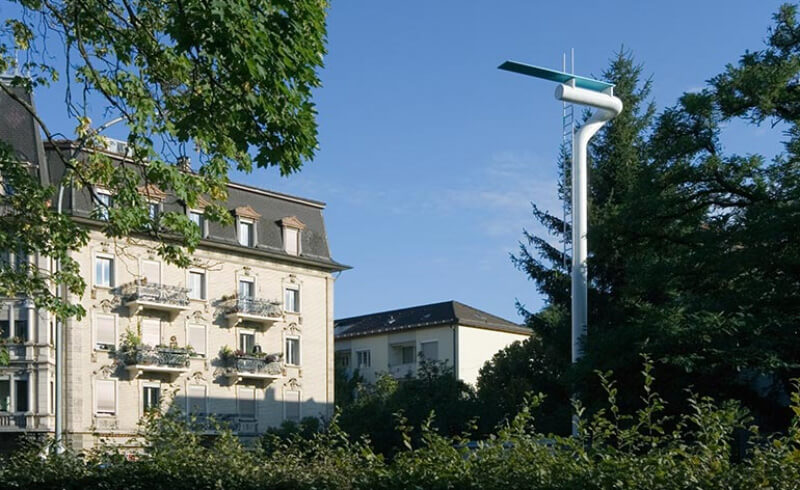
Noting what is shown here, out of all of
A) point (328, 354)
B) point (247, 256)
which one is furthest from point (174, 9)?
point (328, 354)

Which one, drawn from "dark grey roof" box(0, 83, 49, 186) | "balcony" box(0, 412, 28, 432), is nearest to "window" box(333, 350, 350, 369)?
"balcony" box(0, 412, 28, 432)

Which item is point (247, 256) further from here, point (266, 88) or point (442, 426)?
point (266, 88)

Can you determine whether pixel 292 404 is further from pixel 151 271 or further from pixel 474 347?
pixel 474 347

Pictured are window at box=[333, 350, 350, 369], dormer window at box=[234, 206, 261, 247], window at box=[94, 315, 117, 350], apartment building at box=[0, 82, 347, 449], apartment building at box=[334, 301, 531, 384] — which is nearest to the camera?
apartment building at box=[0, 82, 347, 449]

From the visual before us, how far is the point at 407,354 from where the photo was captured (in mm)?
79312

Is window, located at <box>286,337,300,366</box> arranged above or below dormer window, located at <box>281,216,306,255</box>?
below

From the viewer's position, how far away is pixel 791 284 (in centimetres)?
2795

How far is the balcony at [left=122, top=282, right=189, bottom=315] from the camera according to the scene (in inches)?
2152

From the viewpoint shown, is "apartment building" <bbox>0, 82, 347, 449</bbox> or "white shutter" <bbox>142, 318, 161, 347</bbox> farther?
"white shutter" <bbox>142, 318, 161, 347</bbox>

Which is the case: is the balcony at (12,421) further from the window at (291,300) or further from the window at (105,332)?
the window at (291,300)

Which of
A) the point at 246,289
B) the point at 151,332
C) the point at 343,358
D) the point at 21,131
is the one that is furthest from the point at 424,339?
the point at 21,131

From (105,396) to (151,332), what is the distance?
13.0 feet

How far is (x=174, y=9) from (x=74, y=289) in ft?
22.7

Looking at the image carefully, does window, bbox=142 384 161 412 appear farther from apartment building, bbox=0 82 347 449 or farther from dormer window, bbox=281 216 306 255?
dormer window, bbox=281 216 306 255
